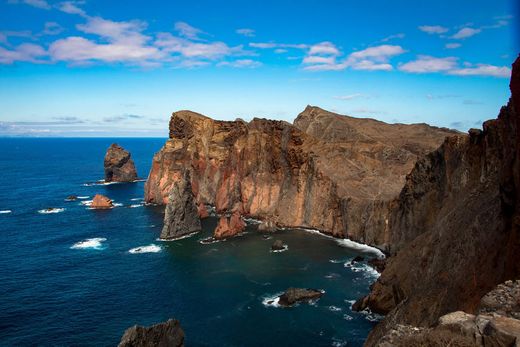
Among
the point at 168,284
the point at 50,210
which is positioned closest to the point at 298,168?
the point at 168,284

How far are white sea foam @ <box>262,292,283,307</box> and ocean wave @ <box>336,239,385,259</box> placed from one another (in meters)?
29.2

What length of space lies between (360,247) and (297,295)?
34.7 meters

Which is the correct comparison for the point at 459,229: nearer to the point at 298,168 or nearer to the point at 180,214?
the point at 180,214

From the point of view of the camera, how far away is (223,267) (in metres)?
86.8

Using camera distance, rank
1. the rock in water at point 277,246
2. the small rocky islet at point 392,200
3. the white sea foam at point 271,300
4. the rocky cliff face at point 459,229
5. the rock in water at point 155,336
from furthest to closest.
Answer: the rock in water at point 277,246, the white sea foam at point 271,300, the rock in water at point 155,336, the rocky cliff face at point 459,229, the small rocky islet at point 392,200

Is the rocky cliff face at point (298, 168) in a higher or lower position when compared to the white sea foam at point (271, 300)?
higher

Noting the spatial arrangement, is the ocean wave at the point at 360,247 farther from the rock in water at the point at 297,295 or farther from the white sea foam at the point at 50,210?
the white sea foam at the point at 50,210

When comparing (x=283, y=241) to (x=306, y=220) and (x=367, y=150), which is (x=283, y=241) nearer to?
(x=306, y=220)

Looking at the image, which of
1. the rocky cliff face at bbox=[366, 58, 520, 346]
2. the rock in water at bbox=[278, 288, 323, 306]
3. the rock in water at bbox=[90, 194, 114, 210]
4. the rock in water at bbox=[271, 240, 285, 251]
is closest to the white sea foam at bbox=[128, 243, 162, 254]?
the rock in water at bbox=[271, 240, 285, 251]

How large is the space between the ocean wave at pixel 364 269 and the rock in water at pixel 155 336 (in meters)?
39.4

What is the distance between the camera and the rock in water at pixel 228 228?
109 meters

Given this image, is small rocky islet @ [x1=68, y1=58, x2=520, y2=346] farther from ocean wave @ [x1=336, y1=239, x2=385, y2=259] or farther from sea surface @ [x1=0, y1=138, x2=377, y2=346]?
sea surface @ [x1=0, y1=138, x2=377, y2=346]

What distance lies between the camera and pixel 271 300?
2739 inches

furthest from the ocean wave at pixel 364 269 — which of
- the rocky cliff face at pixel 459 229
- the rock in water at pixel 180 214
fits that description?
the rock in water at pixel 180 214
